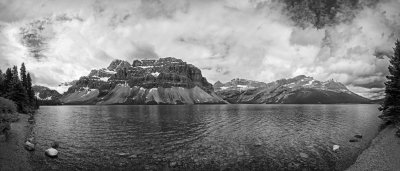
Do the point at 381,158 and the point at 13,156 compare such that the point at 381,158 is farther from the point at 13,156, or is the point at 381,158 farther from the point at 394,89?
the point at 13,156

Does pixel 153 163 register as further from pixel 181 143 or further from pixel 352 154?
pixel 352 154

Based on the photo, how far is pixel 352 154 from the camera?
35.2 metres

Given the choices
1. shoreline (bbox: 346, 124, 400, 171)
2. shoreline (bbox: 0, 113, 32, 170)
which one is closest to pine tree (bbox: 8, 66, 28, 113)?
shoreline (bbox: 0, 113, 32, 170)

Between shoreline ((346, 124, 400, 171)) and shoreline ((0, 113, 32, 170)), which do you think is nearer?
shoreline ((0, 113, 32, 170))

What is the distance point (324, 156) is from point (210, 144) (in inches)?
712

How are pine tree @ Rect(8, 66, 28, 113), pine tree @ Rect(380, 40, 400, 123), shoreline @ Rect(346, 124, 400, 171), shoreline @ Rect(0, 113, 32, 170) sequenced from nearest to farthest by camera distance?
shoreline @ Rect(0, 113, 32, 170)
shoreline @ Rect(346, 124, 400, 171)
pine tree @ Rect(380, 40, 400, 123)
pine tree @ Rect(8, 66, 28, 113)

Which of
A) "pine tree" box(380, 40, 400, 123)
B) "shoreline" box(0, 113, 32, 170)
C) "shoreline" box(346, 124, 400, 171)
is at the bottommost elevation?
"shoreline" box(346, 124, 400, 171)

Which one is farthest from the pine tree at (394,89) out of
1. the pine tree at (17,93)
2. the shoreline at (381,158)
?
the pine tree at (17,93)

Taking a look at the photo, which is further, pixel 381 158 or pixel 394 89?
pixel 394 89

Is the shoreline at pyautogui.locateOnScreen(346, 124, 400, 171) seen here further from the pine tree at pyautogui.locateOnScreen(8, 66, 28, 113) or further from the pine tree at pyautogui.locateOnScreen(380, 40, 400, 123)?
the pine tree at pyautogui.locateOnScreen(8, 66, 28, 113)

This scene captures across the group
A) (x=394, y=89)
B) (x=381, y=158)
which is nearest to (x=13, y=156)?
(x=381, y=158)

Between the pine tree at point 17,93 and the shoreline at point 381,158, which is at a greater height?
the pine tree at point 17,93

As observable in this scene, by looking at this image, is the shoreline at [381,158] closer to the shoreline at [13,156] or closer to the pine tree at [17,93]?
the shoreline at [13,156]

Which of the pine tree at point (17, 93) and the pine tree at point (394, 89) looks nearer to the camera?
the pine tree at point (394, 89)
